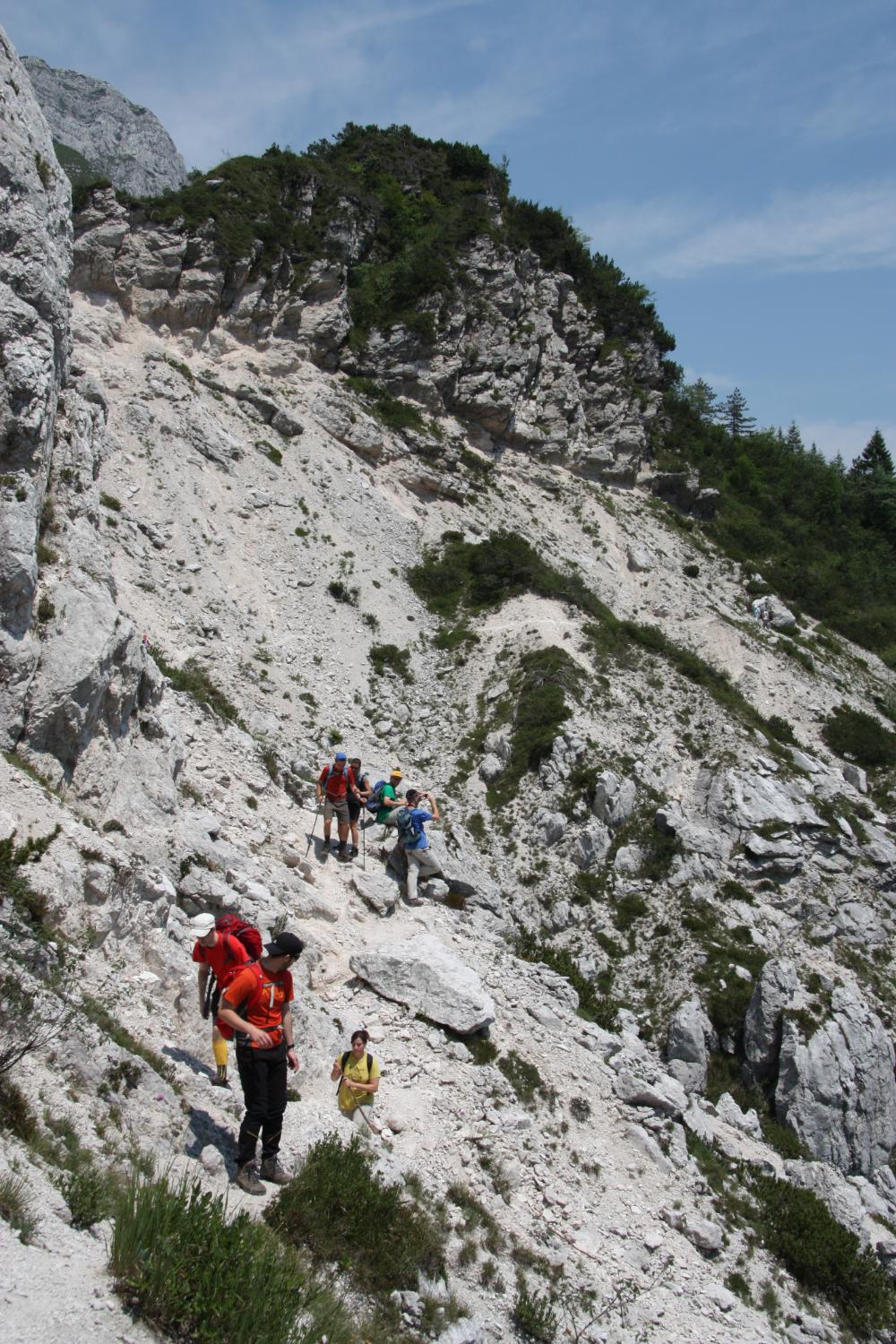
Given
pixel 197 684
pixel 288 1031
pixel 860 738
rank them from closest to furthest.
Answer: pixel 288 1031, pixel 197 684, pixel 860 738

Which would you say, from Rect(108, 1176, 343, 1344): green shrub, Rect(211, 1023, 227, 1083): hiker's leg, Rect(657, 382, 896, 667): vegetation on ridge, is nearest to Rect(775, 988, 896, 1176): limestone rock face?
Rect(211, 1023, 227, 1083): hiker's leg

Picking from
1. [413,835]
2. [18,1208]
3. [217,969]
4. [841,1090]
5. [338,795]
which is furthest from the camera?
[841,1090]

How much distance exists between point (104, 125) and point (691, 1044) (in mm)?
168292

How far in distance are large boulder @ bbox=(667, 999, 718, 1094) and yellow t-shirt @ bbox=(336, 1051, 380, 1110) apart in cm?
1044

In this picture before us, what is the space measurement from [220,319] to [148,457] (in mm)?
11112

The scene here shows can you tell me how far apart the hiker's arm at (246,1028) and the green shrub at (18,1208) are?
1718mm

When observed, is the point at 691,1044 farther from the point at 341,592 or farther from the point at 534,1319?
the point at 341,592

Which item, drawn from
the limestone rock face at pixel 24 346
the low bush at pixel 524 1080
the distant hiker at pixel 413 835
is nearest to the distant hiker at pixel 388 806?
the distant hiker at pixel 413 835

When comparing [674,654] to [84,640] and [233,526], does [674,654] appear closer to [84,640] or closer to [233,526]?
[233,526]

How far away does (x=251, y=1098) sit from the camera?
20.1 ft

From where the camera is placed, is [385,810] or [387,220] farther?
[387,220]

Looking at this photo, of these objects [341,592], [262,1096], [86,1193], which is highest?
[341,592]

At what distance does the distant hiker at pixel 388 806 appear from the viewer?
15641 mm

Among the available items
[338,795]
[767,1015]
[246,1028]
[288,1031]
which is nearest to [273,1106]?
[288,1031]
